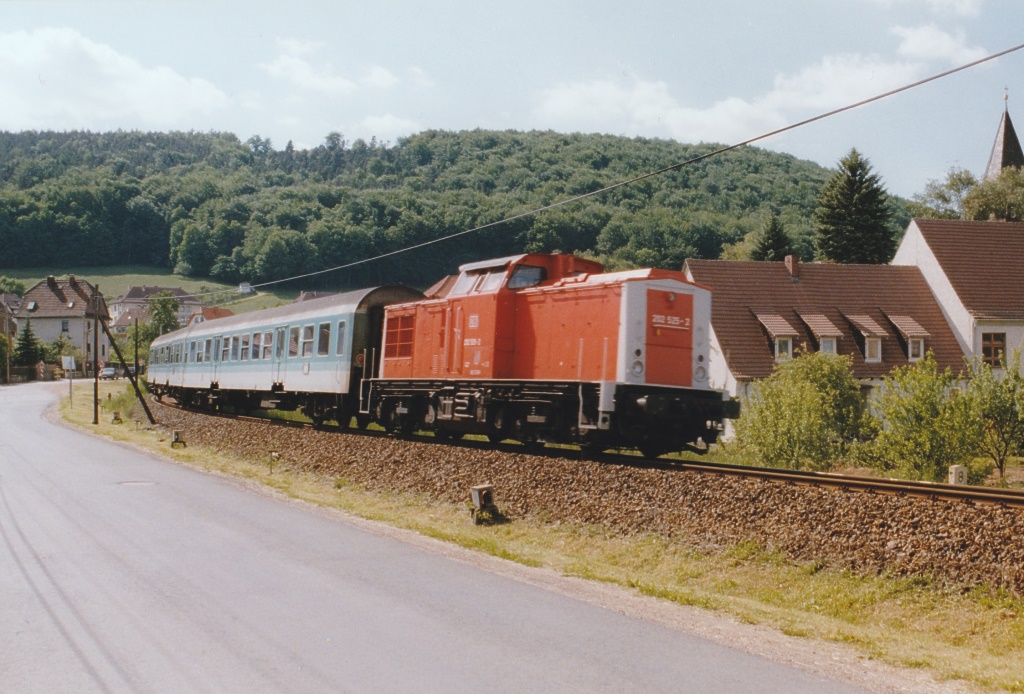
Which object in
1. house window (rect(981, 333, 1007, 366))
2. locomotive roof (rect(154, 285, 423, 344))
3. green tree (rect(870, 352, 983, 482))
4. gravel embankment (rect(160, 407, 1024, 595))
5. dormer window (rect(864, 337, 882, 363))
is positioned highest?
house window (rect(981, 333, 1007, 366))

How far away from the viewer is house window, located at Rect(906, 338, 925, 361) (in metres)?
42.7

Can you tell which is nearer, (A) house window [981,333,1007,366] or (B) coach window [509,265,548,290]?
(B) coach window [509,265,548,290]

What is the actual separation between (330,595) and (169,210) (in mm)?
140518

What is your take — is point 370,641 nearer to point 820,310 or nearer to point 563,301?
point 563,301

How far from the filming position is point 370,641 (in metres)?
7.41

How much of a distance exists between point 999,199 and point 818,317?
3138 cm

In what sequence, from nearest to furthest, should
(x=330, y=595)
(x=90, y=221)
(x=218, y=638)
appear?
(x=218, y=638) < (x=330, y=595) < (x=90, y=221)

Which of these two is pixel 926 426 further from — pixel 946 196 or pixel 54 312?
pixel 54 312

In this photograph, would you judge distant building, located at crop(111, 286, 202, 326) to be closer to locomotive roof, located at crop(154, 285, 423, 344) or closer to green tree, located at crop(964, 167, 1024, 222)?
locomotive roof, located at crop(154, 285, 423, 344)

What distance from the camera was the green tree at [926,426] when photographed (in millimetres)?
18984

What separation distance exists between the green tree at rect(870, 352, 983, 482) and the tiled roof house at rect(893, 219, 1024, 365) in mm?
24808

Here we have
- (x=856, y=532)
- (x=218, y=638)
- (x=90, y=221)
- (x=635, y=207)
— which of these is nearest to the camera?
(x=218, y=638)

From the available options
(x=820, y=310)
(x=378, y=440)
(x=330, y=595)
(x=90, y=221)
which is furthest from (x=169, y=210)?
(x=330, y=595)

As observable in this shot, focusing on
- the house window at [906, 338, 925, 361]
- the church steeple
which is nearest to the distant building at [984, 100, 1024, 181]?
the church steeple
